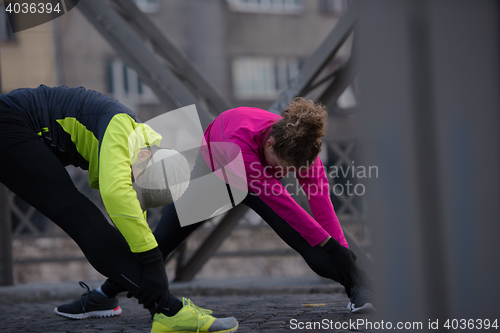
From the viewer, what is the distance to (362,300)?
2.33 meters

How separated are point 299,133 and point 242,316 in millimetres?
1153

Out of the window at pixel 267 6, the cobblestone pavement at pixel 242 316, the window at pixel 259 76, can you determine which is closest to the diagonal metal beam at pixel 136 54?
the cobblestone pavement at pixel 242 316

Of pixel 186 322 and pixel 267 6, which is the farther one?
pixel 267 6

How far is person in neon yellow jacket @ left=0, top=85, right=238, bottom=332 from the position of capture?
186cm

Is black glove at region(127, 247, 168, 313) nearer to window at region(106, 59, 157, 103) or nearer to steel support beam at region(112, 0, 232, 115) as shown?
steel support beam at region(112, 0, 232, 115)

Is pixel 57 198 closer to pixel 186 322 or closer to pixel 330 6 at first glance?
pixel 186 322

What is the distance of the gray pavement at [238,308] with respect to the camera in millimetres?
2348

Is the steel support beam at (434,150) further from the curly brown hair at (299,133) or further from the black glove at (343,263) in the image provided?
the black glove at (343,263)

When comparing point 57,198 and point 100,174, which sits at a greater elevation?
point 100,174

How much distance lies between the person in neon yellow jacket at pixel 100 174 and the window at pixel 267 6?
48.2 ft

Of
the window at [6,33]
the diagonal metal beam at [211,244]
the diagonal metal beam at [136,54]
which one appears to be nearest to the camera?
the diagonal metal beam at [136,54]

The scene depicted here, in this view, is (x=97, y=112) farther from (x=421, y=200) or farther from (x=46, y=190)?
(x=421, y=200)

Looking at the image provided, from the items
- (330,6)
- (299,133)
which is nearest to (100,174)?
(299,133)

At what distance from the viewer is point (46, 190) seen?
6.51 ft
